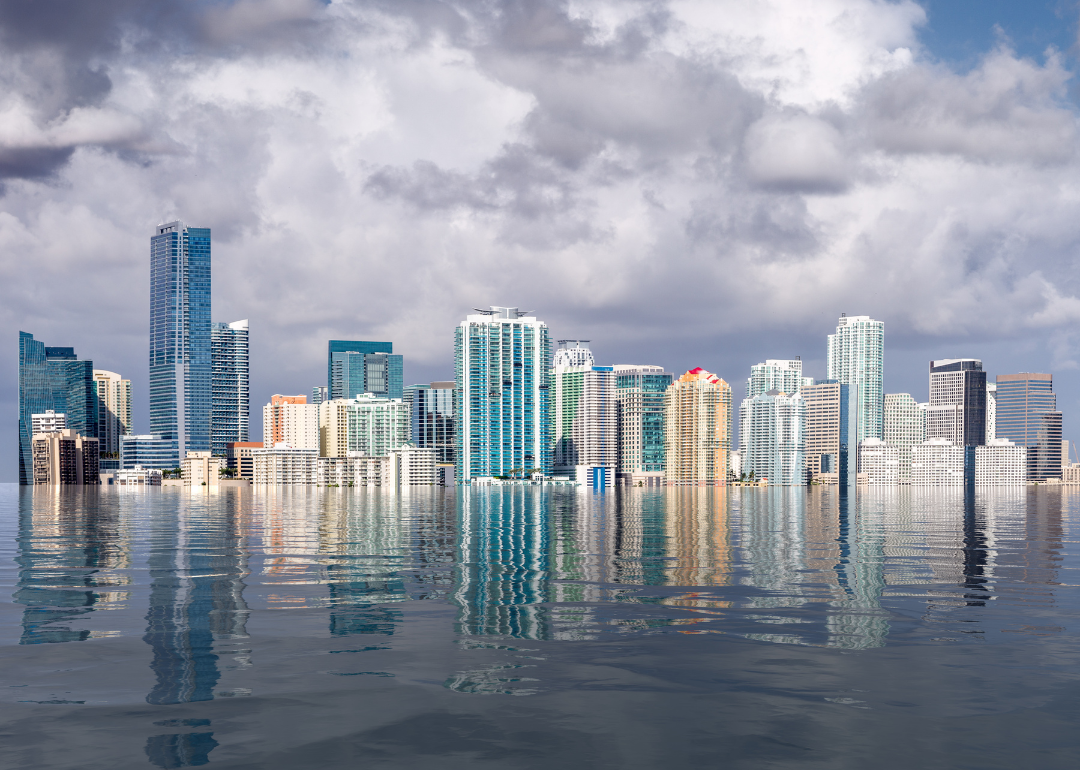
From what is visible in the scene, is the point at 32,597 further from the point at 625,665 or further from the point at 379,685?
the point at 625,665

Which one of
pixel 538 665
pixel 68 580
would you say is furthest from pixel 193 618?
pixel 68 580

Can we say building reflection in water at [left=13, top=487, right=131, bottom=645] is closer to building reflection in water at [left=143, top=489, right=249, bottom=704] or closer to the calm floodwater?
the calm floodwater

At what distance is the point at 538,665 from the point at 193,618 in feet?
51.4

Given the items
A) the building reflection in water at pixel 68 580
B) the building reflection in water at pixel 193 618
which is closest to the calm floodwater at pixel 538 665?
the building reflection in water at pixel 193 618

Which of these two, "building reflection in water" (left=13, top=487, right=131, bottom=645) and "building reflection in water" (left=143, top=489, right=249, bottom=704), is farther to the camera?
"building reflection in water" (left=13, top=487, right=131, bottom=645)

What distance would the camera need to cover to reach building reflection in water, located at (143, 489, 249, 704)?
2683 centimetres

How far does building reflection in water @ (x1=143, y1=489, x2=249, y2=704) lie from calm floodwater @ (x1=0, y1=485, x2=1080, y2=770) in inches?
5.8

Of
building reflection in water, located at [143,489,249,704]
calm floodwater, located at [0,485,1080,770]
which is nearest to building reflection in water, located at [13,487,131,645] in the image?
calm floodwater, located at [0,485,1080,770]

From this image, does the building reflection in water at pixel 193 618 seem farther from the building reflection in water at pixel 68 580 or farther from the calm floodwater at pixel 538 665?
the building reflection in water at pixel 68 580

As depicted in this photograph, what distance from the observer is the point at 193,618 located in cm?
3741

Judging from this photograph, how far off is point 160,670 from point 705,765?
53.9 feet

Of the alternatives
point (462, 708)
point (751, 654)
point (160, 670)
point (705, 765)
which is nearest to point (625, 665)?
point (751, 654)

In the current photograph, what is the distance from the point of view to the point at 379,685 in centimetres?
2650

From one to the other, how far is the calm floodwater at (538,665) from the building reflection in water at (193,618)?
146 millimetres
